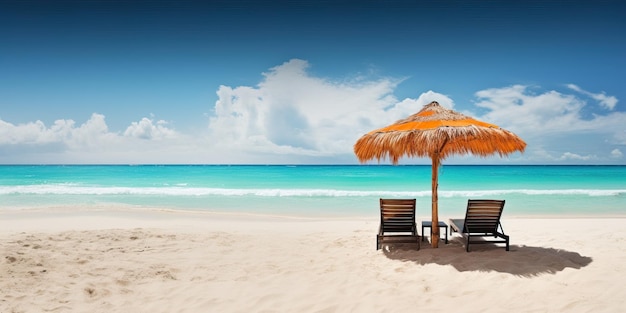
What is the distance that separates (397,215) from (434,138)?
1.73 metres

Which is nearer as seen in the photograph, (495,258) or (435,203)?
(495,258)

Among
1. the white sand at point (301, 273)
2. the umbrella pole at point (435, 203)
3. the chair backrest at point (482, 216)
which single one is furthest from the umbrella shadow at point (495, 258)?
the chair backrest at point (482, 216)

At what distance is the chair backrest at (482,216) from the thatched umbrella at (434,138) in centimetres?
56

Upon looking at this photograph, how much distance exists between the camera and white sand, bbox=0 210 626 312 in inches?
166

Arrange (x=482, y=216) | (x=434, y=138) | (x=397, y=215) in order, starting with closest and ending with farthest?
1. (x=434, y=138)
2. (x=482, y=216)
3. (x=397, y=215)

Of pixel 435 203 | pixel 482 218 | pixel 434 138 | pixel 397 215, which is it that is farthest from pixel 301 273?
pixel 482 218

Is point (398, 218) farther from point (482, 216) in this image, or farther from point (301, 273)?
point (301, 273)

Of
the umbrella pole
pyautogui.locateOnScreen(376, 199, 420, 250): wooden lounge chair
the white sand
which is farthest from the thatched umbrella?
the white sand

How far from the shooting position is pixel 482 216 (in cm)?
637

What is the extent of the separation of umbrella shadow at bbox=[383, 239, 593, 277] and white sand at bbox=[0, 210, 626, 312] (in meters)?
0.02

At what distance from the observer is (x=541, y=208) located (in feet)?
48.5

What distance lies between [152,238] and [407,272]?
17.3ft

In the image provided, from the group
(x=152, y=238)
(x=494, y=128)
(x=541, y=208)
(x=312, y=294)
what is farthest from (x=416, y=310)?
(x=541, y=208)

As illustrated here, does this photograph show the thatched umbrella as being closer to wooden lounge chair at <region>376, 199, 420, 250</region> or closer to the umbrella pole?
the umbrella pole
